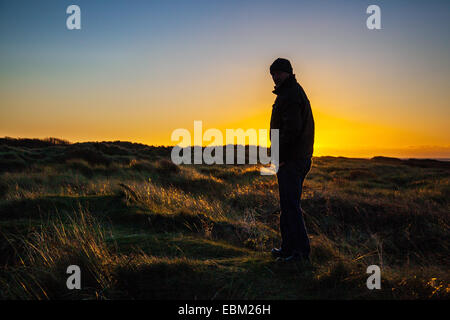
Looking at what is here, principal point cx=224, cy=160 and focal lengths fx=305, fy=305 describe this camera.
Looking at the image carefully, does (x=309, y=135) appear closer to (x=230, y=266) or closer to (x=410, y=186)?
(x=230, y=266)

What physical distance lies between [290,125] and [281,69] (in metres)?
0.77

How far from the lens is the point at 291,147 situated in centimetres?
388

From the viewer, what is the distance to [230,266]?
3635 millimetres

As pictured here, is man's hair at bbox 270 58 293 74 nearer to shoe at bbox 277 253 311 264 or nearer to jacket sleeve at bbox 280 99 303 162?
jacket sleeve at bbox 280 99 303 162

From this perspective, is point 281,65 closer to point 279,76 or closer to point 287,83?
point 279,76

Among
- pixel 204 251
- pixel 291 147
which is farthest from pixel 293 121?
pixel 204 251

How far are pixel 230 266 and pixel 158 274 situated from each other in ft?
2.82

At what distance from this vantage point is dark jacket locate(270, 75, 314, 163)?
3.81 meters

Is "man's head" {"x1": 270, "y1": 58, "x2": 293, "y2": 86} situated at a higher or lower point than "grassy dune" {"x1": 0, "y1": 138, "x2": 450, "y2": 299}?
higher

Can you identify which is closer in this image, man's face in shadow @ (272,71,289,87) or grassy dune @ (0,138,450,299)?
grassy dune @ (0,138,450,299)

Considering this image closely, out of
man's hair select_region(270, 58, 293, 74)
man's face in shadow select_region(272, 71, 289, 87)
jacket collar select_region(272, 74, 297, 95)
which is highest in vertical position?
man's hair select_region(270, 58, 293, 74)

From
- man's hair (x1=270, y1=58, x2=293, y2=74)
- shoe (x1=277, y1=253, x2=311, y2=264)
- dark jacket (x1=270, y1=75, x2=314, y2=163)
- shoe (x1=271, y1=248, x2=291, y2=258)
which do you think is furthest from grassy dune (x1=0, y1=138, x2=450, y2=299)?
man's hair (x1=270, y1=58, x2=293, y2=74)

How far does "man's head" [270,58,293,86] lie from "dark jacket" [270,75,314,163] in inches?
2.6

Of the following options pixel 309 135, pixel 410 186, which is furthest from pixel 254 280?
pixel 410 186
